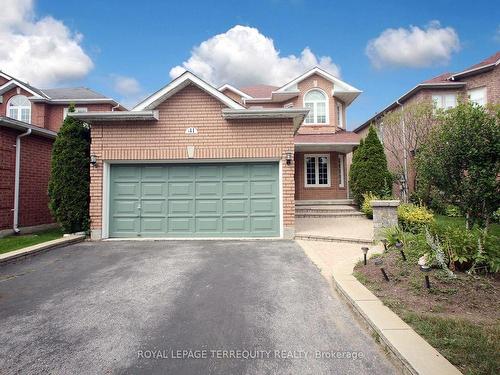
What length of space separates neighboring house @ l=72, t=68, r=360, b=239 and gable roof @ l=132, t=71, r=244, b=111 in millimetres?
30

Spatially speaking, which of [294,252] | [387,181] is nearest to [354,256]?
[294,252]

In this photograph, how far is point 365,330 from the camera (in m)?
3.23

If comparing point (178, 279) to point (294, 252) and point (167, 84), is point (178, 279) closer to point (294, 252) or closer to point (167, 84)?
point (294, 252)

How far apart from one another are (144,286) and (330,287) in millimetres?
3130

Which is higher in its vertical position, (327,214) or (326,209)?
(326,209)

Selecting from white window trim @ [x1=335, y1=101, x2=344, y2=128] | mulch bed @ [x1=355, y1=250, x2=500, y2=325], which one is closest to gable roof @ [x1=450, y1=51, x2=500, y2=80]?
white window trim @ [x1=335, y1=101, x2=344, y2=128]

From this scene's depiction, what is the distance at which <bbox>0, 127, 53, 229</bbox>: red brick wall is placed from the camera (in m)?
9.37

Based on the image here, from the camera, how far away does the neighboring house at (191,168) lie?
8.79 m

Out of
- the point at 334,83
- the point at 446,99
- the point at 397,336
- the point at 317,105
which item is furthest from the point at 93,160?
the point at 446,99

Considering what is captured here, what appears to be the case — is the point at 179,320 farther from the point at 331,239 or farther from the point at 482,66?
the point at 482,66

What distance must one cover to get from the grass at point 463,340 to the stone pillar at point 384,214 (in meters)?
4.78

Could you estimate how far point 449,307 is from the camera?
11.6ft

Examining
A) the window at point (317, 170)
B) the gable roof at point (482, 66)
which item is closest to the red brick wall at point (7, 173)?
the window at point (317, 170)

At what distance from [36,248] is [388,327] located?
8.00 metres
